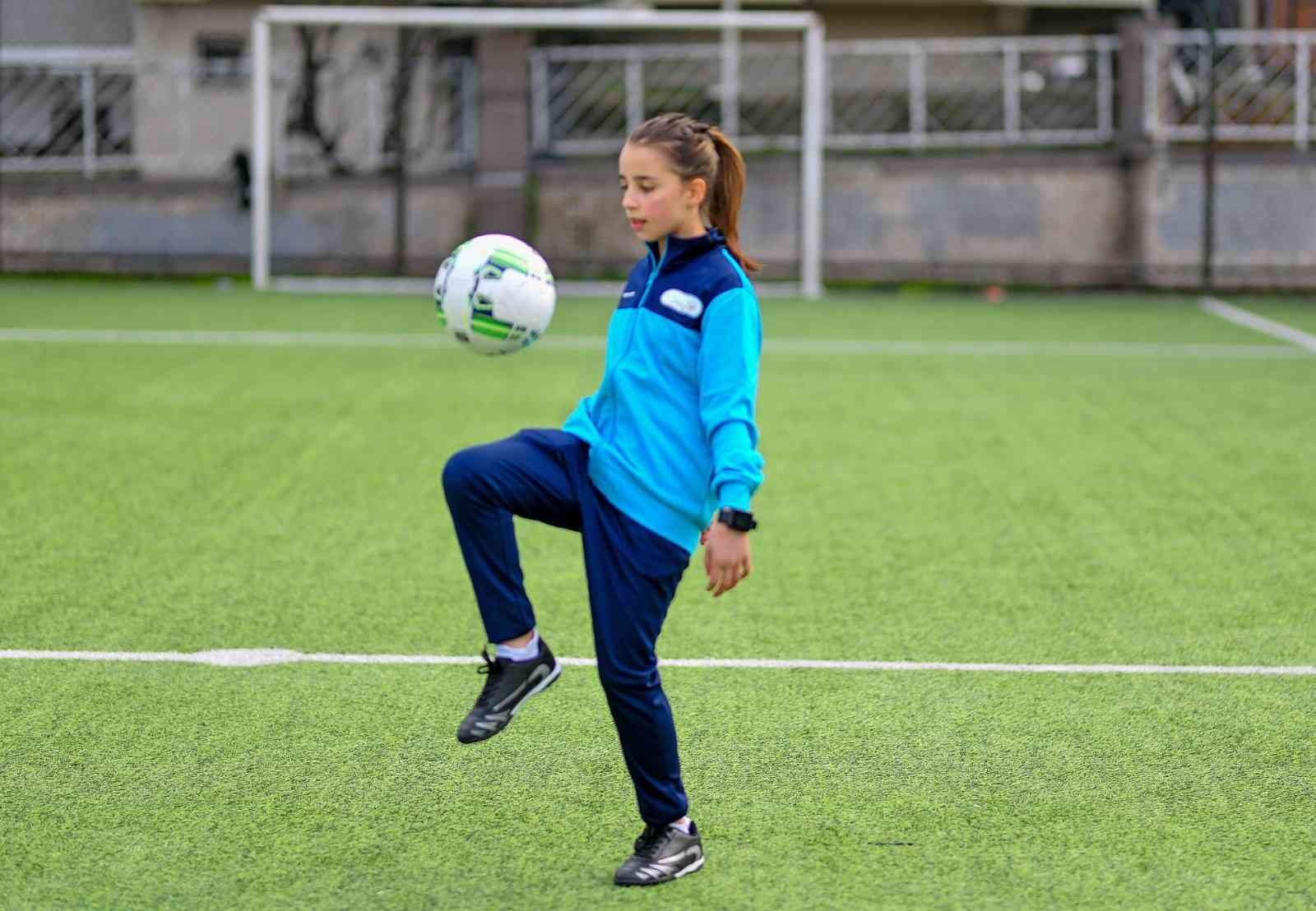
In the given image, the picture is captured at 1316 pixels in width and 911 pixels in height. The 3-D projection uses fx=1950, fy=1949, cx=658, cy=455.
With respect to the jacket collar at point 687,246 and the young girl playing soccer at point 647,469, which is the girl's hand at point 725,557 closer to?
the young girl playing soccer at point 647,469

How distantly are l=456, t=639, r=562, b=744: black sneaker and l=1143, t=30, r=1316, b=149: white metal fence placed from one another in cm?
1848

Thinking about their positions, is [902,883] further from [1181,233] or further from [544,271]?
[1181,233]

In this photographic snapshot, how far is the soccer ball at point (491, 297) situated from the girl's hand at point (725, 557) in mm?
682

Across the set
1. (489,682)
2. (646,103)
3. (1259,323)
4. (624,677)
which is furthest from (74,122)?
(624,677)

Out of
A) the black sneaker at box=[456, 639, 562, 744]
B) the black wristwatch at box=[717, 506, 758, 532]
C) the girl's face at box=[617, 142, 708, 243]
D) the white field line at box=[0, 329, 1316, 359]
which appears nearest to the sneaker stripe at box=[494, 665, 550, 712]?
the black sneaker at box=[456, 639, 562, 744]

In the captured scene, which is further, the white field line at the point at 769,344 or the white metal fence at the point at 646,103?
the white metal fence at the point at 646,103

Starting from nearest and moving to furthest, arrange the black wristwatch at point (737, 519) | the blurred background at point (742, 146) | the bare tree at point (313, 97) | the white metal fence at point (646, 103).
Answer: the black wristwatch at point (737, 519) → the blurred background at point (742, 146) → the white metal fence at point (646, 103) → the bare tree at point (313, 97)

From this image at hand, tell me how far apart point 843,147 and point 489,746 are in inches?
723

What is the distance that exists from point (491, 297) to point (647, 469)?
0.55 m

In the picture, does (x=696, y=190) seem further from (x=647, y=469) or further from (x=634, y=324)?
(x=647, y=469)

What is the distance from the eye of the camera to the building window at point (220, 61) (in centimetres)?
2327

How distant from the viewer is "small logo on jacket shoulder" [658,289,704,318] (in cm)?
398

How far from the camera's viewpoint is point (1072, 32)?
32.1 meters

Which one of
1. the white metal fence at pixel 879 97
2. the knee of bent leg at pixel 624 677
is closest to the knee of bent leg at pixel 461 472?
the knee of bent leg at pixel 624 677
